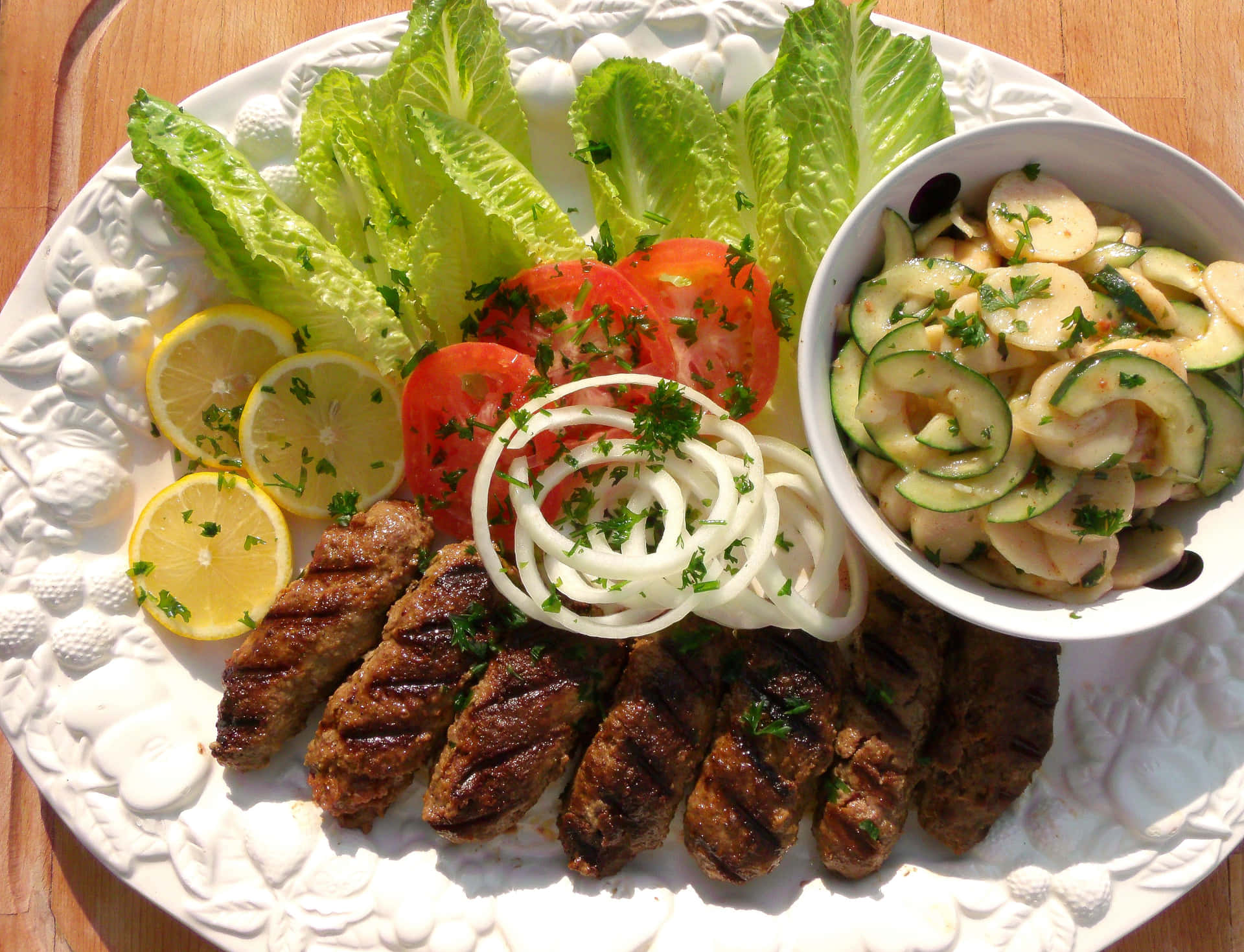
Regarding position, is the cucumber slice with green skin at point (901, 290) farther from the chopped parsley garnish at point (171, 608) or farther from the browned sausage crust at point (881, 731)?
the chopped parsley garnish at point (171, 608)

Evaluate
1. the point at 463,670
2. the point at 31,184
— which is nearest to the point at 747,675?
the point at 463,670

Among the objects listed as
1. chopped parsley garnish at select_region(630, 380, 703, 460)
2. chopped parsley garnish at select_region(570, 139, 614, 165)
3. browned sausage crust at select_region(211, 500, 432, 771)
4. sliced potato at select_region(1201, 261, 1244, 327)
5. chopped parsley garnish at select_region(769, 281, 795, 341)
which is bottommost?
browned sausage crust at select_region(211, 500, 432, 771)

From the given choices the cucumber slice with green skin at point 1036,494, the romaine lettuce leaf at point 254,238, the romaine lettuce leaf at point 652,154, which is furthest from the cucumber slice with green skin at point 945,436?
the romaine lettuce leaf at point 254,238

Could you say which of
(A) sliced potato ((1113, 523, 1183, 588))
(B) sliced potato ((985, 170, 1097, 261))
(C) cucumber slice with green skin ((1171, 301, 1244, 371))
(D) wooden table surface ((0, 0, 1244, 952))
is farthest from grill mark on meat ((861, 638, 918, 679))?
(D) wooden table surface ((0, 0, 1244, 952))

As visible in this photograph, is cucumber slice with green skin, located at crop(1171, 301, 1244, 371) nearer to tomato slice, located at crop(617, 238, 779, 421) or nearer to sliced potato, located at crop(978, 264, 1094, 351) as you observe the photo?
sliced potato, located at crop(978, 264, 1094, 351)

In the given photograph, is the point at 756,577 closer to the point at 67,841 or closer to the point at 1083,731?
Answer: the point at 1083,731

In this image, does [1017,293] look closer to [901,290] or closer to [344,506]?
[901,290]

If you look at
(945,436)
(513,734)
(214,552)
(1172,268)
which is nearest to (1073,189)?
(1172,268)
